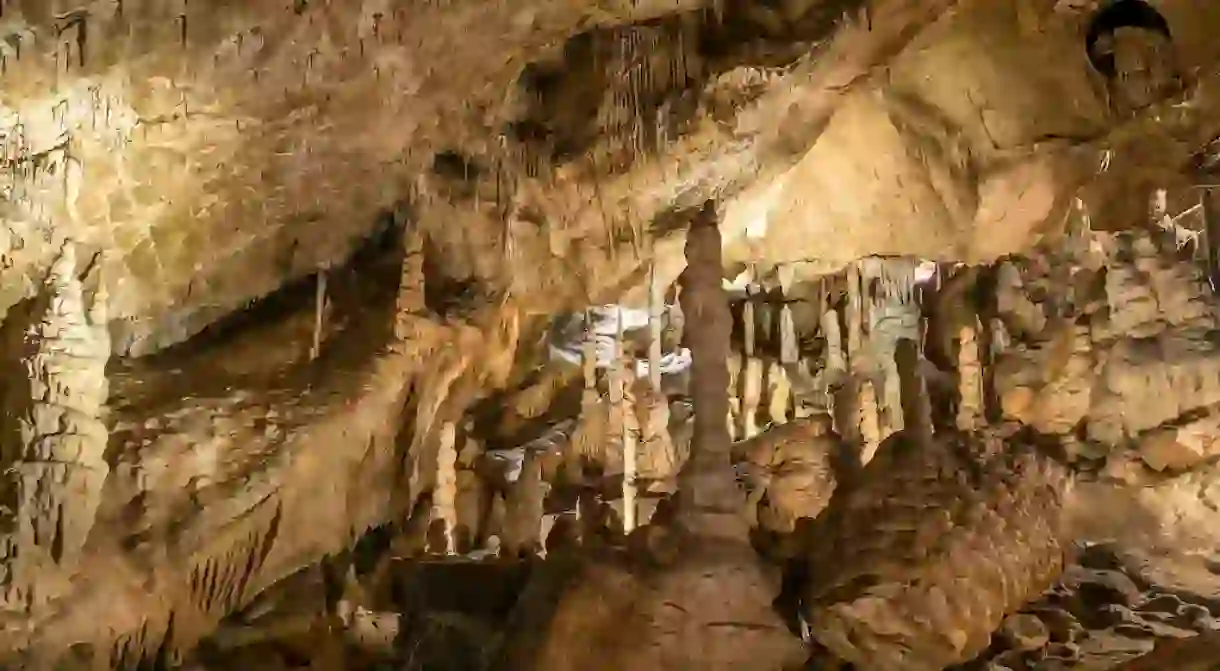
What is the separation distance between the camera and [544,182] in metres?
7.34

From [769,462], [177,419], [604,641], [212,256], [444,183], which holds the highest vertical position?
[444,183]

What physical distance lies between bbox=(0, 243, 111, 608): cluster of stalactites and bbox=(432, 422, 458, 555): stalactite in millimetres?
3073

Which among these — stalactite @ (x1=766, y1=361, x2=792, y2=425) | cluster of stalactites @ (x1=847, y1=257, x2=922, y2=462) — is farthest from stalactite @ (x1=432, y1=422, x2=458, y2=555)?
cluster of stalactites @ (x1=847, y1=257, x2=922, y2=462)

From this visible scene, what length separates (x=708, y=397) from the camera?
184 inches

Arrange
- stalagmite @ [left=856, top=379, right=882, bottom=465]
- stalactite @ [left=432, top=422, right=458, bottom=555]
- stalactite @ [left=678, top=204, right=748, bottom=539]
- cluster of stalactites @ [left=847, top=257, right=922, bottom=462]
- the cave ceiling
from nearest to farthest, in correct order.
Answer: stalactite @ [left=678, top=204, right=748, bottom=539]
the cave ceiling
stalactite @ [left=432, top=422, right=458, bottom=555]
stalagmite @ [left=856, top=379, right=882, bottom=465]
cluster of stalactites @ [left=847, top=257, right=922, bottom=462]

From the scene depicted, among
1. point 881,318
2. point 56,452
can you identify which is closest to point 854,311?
point 881,318

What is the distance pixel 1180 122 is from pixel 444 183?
5.20 m

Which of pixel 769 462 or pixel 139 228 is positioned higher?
pixel 139 228

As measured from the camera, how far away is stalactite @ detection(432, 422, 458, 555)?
8.11m

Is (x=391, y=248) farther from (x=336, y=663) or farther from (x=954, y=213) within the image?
(x=954, y=213)

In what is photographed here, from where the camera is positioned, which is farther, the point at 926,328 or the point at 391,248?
the point at 926,328

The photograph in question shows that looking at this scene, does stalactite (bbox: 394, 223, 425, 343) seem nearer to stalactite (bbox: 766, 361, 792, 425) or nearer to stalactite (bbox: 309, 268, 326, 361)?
stalactite (bbox: 309, 268, 326, 361)

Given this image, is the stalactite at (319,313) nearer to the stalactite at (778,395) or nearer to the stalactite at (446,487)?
the stalactite at (446,487)

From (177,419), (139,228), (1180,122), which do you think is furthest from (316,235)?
(1180,122)
